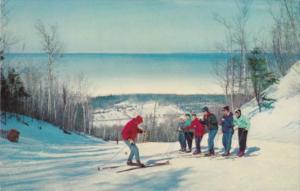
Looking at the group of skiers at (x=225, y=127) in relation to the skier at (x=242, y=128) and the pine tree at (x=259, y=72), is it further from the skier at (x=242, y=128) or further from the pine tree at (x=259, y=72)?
the pine tree at (x=259, y=72)

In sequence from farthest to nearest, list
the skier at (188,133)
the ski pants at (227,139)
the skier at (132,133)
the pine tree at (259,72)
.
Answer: the pine tree at (259,72)
the skier at (188,133)
the ski pants at (227,139)
the skier at (132,133)

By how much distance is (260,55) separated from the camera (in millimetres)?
15703

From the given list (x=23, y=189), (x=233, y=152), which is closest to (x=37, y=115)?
(x=233, y=152)

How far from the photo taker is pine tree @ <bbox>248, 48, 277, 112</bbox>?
15.5 meters

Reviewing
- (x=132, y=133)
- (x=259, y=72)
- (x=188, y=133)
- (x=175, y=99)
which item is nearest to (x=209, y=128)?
(x=188, y=133)

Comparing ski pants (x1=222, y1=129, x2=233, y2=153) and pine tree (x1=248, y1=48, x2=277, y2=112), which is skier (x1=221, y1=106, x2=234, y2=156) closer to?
ski pants (x1=222, y1=129, x2=233, y2=153)

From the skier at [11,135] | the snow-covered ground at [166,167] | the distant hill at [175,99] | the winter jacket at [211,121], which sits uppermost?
the distant hill at [175,99]

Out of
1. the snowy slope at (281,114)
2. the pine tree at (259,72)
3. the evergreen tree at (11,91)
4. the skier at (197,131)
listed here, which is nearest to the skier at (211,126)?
the skier at (197,131)

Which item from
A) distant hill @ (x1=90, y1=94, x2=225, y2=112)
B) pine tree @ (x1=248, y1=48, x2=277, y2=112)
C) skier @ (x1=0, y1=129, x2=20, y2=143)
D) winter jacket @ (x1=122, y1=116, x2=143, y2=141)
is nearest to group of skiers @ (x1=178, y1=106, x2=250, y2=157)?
distant hill @ (x1=90, y1=94, x2=225, y2=112)

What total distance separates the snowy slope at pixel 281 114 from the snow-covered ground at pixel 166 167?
0.13 ft

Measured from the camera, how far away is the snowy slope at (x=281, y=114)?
46.2ft

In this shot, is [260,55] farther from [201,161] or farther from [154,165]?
[154,165]

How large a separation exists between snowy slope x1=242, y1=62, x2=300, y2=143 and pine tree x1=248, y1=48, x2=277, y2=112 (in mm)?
738

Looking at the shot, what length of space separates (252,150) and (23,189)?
6378 mm
